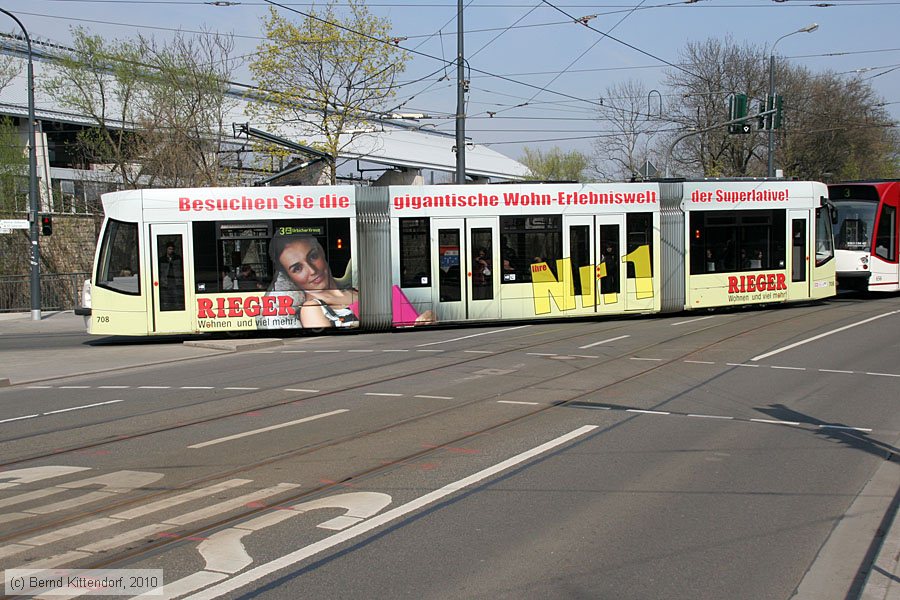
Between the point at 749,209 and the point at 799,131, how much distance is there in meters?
33.2

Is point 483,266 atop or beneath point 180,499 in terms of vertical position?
atop

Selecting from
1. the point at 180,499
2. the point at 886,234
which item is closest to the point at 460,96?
the point at 886,234

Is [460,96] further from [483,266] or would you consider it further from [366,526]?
[366,526]

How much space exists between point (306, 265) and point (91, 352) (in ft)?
15.5

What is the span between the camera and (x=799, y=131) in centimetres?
5138

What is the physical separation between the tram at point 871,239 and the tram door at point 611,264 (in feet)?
32.5

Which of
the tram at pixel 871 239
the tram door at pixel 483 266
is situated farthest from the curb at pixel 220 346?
the tram at pixel 871 239

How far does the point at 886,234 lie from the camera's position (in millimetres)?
26578

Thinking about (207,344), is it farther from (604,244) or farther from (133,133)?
(133,133)

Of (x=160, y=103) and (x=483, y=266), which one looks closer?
(x=483, y=266)

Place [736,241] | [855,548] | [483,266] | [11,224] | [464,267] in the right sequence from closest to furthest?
[855,548]
[464,267]
[483,266]
[736,241]
[11,224]

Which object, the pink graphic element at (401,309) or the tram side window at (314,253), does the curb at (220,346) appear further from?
the pink graphic element at (401,309)

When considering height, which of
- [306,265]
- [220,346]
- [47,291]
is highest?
[306,265]

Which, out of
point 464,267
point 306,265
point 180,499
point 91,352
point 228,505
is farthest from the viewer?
point 464,267
